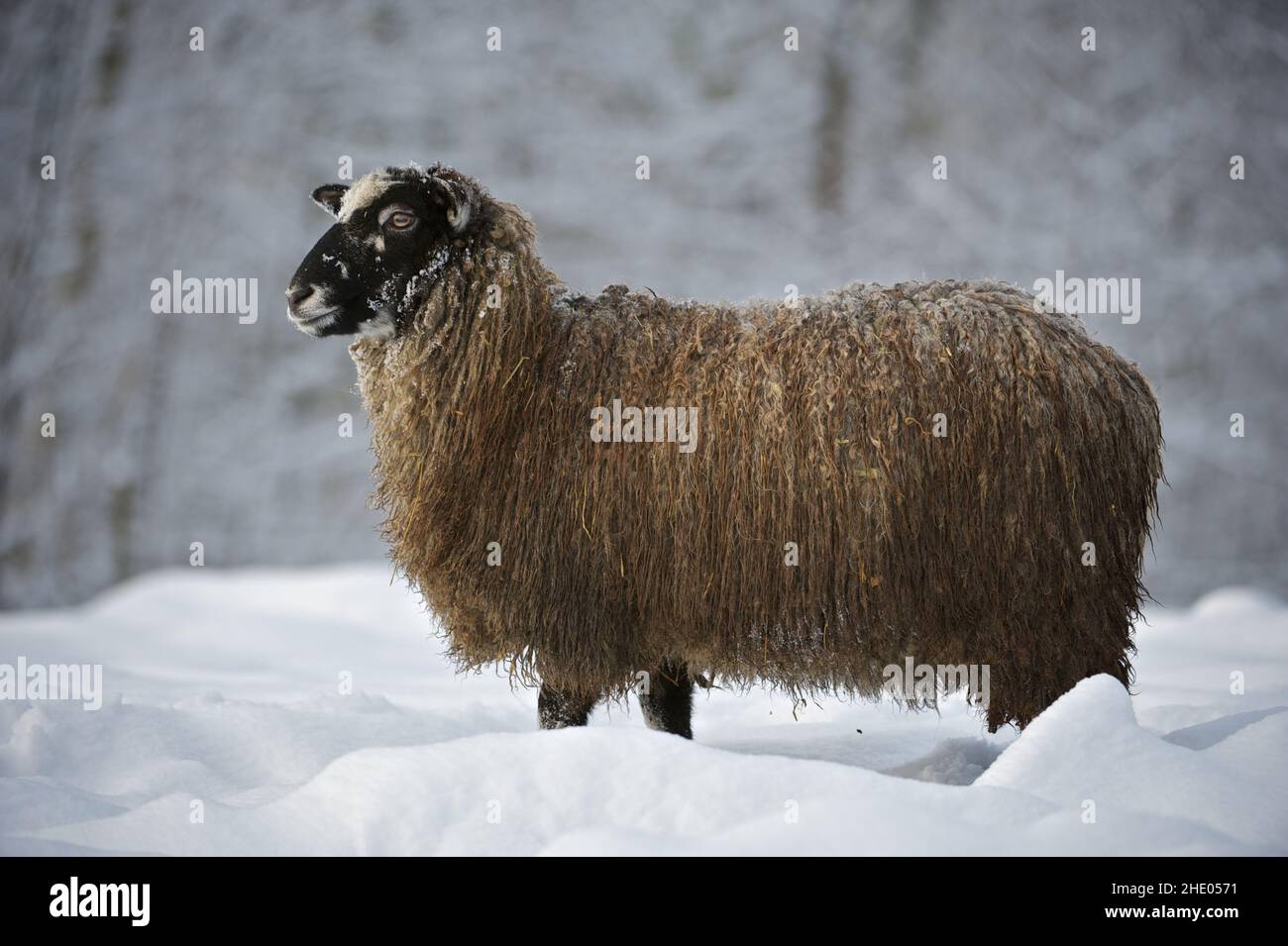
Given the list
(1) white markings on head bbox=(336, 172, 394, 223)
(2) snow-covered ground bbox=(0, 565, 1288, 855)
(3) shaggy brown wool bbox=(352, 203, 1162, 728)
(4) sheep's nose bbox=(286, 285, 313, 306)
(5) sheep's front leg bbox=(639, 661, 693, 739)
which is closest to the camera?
(2) snow-covered ground bbox=(0, 565, 1288, 855)

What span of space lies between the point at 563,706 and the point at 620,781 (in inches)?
40.2

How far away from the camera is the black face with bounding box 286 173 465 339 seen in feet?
11.1

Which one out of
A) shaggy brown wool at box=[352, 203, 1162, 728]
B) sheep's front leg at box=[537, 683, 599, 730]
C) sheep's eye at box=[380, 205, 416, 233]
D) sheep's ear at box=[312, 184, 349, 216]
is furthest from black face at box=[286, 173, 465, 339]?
sheep's front leg at box=[537, 683, 599, 730]

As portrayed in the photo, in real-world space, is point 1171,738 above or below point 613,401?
below

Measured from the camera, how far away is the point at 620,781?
2.55 m

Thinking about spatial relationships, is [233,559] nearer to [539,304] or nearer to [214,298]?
[214,298]

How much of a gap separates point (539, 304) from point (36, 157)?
734cm

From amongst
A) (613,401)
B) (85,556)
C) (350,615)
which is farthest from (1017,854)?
(85,556)

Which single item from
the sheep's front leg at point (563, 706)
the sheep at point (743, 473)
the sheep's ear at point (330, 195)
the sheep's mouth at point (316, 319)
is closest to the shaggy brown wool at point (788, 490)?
the sheep at point (743, 473)

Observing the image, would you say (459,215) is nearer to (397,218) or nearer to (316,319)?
(397,218)

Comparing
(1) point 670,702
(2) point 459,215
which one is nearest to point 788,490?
(1) point 670,702

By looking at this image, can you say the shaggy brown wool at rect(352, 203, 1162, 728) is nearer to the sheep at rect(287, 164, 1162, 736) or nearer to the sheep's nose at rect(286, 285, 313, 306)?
the sheep at rect(287, 164, 1162, 736)

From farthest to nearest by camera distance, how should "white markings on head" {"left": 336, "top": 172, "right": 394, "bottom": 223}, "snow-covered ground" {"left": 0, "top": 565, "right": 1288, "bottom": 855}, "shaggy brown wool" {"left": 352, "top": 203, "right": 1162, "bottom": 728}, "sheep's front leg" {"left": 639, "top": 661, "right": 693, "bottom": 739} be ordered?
"sheep's front leg" {"left": 639, "top": 661, "right": 693, "bottom": 739} < "white markings on head" {"left": 336, "top": 172, "right": 394, "bottom": 223} < "shaggy brown wool" {"left": 352, "top": 203, "right": 1162, "bottom": 728} < "snow-covered ground" {"left": 0, "top": 565, "right": 1288, "bottom": 855}

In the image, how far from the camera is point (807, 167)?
30.8 ft
